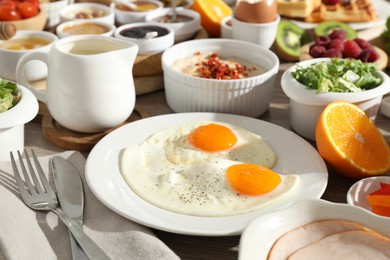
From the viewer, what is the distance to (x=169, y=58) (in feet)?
7.44

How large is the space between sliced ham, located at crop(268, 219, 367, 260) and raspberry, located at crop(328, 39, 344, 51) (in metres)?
1.12

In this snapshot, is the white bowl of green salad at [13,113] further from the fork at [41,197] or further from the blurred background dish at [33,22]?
the blurred background dish at [33,22]

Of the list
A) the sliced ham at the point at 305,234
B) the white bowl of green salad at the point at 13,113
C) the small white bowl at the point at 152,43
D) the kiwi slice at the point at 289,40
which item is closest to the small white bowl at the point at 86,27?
the small white bowl at the point at 152,43

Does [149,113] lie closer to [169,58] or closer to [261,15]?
[169,58]

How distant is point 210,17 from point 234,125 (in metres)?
1.02

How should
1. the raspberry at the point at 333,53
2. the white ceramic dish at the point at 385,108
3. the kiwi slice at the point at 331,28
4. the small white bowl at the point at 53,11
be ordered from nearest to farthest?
1. the white ceramic dish at the point at 385,108
2. the raspberry at the point at 333,53
3. the kiwi slice at the point at 331,28
4. the small white bowl at the point at 53,11

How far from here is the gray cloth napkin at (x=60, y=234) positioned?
1416mm

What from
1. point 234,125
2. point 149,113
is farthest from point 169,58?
point 234,125

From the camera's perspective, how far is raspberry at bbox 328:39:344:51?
2340 millimetres

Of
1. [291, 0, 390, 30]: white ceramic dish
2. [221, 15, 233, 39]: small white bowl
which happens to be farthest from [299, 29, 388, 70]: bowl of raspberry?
[291, 0, 390, 30]: white ceramic dish

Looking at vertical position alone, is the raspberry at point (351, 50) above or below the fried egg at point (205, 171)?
above

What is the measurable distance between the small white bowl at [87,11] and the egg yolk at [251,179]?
129 cm

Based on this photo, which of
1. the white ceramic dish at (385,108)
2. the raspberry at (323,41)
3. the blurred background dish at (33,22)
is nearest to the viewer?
the white ceramic dish at (385,108)

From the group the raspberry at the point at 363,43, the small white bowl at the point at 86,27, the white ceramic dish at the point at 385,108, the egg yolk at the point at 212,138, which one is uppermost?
the raspberry at the point at 363,43
